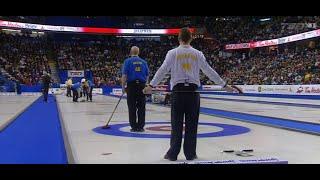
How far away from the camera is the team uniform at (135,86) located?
827 centimetres

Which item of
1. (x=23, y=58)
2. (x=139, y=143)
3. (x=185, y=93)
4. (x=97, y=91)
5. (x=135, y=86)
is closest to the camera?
(x=185, y=93)

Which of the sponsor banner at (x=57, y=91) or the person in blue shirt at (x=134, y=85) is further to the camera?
the sponsor banner at (x=57, y=91)

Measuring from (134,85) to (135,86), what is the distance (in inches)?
1.1

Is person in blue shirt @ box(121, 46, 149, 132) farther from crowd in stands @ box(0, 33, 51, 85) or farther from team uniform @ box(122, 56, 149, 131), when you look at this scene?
crowd in stands @ box(0, 33, 51, 85)

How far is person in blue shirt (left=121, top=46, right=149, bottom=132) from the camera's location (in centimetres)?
827

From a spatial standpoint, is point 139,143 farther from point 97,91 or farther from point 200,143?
point 97,91

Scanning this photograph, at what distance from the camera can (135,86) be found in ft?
27.1

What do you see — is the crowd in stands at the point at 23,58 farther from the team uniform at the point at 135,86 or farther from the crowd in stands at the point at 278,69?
the team uniform at the point at 135,86

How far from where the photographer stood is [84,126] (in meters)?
9.38

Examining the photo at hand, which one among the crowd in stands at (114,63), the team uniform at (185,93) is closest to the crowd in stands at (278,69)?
the crowd in stands at (114,63)

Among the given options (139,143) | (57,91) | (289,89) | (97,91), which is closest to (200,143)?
(139,143)

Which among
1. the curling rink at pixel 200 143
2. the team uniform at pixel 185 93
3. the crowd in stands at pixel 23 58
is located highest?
the crowd in stands at pixel 23 58
